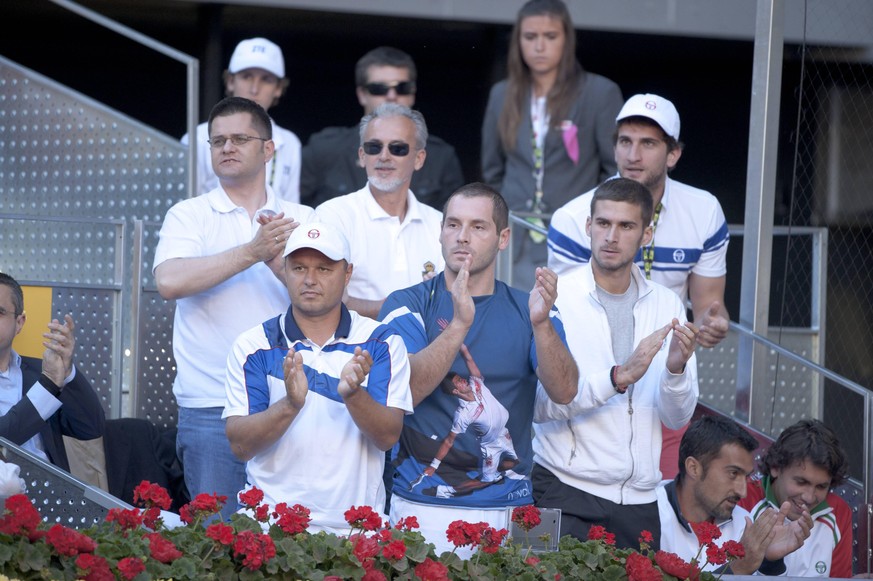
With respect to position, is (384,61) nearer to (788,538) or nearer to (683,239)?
(683,239)

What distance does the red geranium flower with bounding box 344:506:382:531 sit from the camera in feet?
11.2

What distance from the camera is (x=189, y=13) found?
978 cm

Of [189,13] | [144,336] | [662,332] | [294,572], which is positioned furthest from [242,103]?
[189,13]

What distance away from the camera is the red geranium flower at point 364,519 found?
3.42 metres

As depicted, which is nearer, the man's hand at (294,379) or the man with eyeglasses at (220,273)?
the man's hand at (294,379)

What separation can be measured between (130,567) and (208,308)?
6.37ft

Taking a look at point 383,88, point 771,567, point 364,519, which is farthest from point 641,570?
point 383,88

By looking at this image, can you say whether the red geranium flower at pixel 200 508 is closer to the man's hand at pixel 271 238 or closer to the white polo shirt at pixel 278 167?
the man's hand at pixel 271 238

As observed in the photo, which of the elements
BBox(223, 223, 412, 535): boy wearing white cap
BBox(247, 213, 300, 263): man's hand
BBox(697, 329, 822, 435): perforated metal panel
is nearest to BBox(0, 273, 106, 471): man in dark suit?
BBox(247, 213, 300, 263): man's hand

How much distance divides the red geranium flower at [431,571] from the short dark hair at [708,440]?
73.3 inches

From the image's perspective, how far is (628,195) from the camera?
4777mm

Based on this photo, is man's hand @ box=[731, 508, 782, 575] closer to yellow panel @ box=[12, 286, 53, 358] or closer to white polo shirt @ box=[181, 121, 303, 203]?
yellow panel @ box=[12, 286, 53, 358]

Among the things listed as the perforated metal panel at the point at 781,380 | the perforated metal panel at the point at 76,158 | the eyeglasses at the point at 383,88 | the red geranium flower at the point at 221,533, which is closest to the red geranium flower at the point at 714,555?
the red geranium flower at the point at 221,533

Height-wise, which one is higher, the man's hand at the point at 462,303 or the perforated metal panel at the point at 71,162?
the perforated metal panel at the point at 71,162
